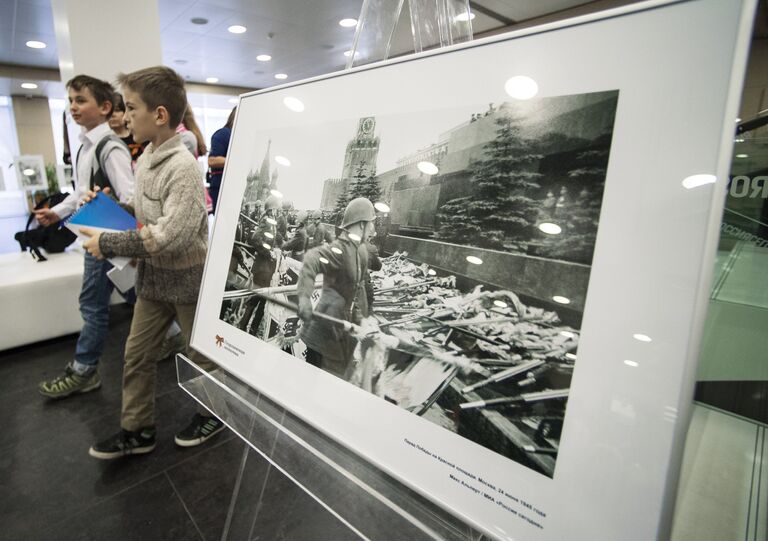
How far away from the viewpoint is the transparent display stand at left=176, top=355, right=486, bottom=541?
58cm

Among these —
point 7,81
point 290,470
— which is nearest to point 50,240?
point 290,470

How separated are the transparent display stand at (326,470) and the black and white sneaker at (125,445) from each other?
959mm

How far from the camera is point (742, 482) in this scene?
25.2 inches

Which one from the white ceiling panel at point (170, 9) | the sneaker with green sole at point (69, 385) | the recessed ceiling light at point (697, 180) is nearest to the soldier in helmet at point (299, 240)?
the recessed ceiling light at point (697, 180)

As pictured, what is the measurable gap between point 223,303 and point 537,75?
79 centimetres

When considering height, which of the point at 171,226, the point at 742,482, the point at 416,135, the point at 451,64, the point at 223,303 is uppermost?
the point at 451,64

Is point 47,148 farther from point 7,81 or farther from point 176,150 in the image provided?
point 176,150

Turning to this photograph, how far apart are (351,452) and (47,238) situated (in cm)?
343

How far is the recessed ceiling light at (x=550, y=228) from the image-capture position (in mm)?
472

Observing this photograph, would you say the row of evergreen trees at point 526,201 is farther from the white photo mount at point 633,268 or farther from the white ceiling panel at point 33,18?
the white ceiling panel at point 33,18

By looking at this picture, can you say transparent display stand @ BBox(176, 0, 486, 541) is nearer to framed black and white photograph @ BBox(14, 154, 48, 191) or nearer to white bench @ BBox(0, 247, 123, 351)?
white bench @ BBox(0, 247, 123, 351)

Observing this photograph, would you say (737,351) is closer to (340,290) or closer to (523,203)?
(523,203)

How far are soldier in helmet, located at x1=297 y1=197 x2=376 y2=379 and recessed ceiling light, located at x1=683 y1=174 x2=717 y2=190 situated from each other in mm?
410

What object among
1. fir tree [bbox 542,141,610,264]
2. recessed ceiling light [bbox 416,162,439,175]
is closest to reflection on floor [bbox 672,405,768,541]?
fir tree [bbox 542,141,610,264]
